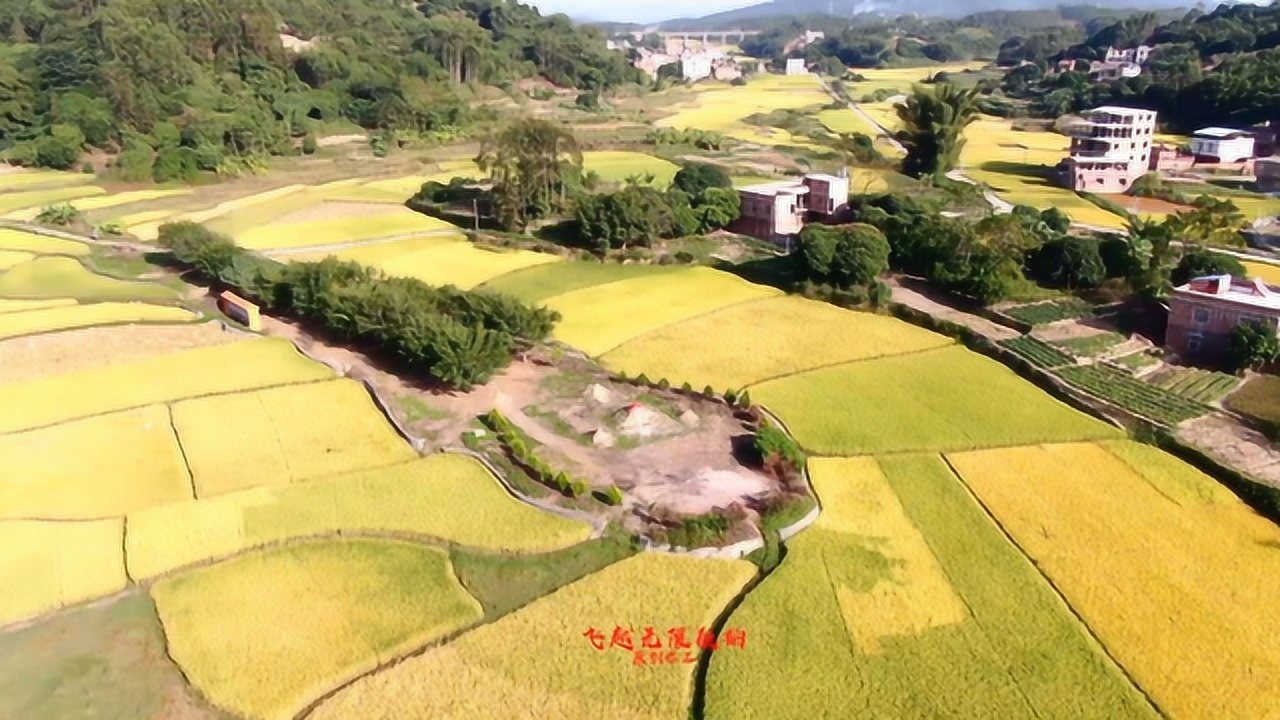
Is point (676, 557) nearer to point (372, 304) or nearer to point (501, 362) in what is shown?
point (501, 362)

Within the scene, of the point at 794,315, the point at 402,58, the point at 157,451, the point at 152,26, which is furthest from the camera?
the point at 402,58

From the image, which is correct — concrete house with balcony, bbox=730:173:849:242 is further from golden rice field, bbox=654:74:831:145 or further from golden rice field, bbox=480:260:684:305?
golden rice field, bbox=654:74:831:145

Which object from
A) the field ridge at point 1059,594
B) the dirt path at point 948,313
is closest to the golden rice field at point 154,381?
the field ridge at point 1059,594

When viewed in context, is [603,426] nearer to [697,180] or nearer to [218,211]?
[697,180]

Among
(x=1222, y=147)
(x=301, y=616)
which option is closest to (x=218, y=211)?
(x=301, y=616)

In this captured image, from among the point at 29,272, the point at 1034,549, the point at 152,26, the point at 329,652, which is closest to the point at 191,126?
the point at 152,26

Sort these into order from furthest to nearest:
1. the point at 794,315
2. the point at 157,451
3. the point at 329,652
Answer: the point at 794,315 → the point at 157,451 → the point at 329,652

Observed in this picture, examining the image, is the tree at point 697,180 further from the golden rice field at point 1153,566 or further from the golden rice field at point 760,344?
the golden rice field at point 1153,566

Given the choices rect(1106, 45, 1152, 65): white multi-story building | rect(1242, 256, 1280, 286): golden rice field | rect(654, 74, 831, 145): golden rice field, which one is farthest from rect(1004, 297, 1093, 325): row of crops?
rect(1106, 45, 1152, 65): white multi-story building
